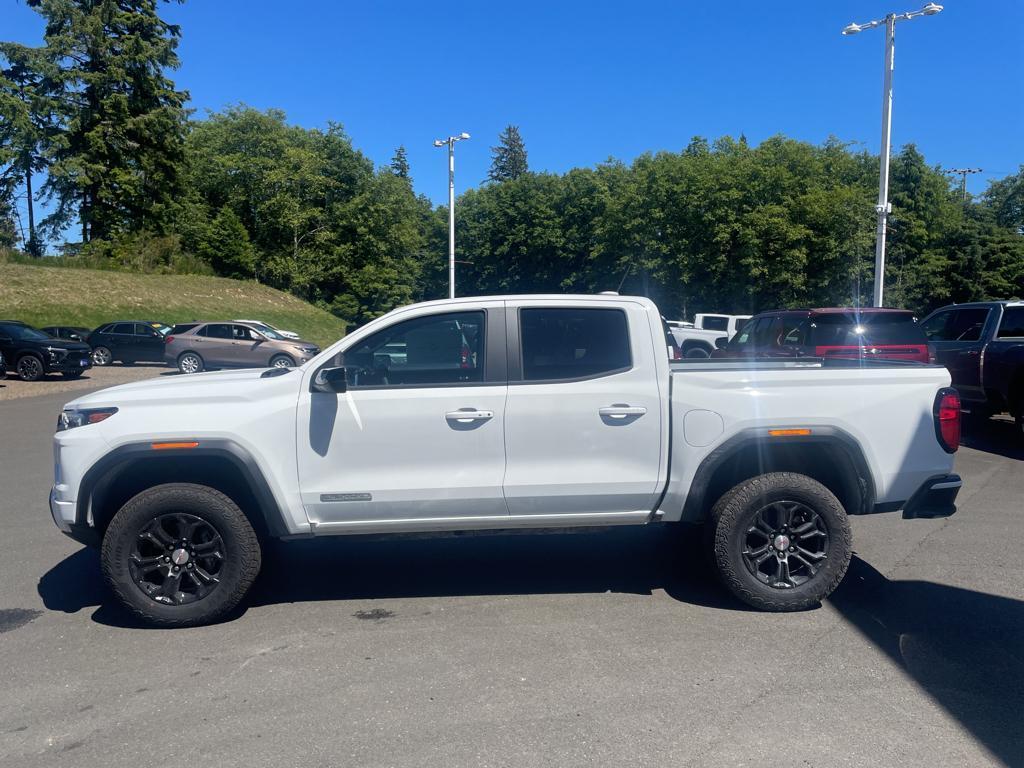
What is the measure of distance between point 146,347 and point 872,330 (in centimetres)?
2339

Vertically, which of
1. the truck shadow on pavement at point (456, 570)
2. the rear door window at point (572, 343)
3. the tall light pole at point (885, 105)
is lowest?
the truck shadow on pavement at point (456, 570)

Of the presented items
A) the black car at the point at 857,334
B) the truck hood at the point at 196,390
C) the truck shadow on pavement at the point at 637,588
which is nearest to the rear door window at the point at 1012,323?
the black car at the point at 857,334

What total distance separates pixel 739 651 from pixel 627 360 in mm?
1803

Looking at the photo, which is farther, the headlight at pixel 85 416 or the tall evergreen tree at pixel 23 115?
the tall evergreen tree at pixel 23 115

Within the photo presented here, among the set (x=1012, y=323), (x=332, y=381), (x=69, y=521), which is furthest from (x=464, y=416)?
(x=1012, y=323)

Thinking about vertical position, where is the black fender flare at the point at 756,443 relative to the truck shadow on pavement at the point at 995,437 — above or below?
above

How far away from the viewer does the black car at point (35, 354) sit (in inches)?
831

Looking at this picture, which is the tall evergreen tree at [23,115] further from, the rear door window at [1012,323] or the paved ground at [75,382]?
the rear door window at [1012,323]

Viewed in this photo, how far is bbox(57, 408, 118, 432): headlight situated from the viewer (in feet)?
15.9

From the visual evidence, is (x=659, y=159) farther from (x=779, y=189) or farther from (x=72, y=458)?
(x=72, y=458)

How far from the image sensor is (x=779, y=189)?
4009cm

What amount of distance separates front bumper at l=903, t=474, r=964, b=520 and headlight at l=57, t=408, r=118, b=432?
16.3 feet

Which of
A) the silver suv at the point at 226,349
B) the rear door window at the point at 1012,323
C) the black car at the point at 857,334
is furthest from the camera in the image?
the silver suv at the point at 226,349

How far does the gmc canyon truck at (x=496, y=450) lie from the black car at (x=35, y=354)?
18.5 metres
